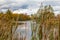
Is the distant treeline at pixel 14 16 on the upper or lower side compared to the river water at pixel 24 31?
upper

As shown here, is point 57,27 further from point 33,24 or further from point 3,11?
point 3,11

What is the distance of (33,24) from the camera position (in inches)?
163

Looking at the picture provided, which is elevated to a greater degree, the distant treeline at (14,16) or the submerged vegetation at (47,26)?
the distant treeline at (14,16)

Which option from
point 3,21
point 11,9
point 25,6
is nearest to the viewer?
point 3,21

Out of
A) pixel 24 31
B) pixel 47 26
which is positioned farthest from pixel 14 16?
pixel 47 26

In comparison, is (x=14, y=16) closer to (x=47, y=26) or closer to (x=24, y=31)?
(x=24, y=31)

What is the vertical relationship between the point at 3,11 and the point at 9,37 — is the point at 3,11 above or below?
above

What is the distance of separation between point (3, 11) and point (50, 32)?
761 millimetres

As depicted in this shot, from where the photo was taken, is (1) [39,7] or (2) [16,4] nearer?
(1) [39,7]

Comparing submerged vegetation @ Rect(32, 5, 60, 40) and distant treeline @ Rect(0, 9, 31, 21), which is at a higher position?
distant treeline @ Rect(0, 9, 31, 21)

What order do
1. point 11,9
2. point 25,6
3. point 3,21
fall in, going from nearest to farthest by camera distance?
point 3,21, point 11,9, point 25,6

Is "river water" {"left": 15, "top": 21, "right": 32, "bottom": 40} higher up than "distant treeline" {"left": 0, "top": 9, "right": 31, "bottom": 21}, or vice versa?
"distant treeline" {"left": 0, "top": 9, "right": 31, "bottom": 21}

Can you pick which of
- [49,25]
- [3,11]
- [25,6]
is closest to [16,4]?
[25,6]

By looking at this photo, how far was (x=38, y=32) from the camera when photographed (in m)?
4.13
